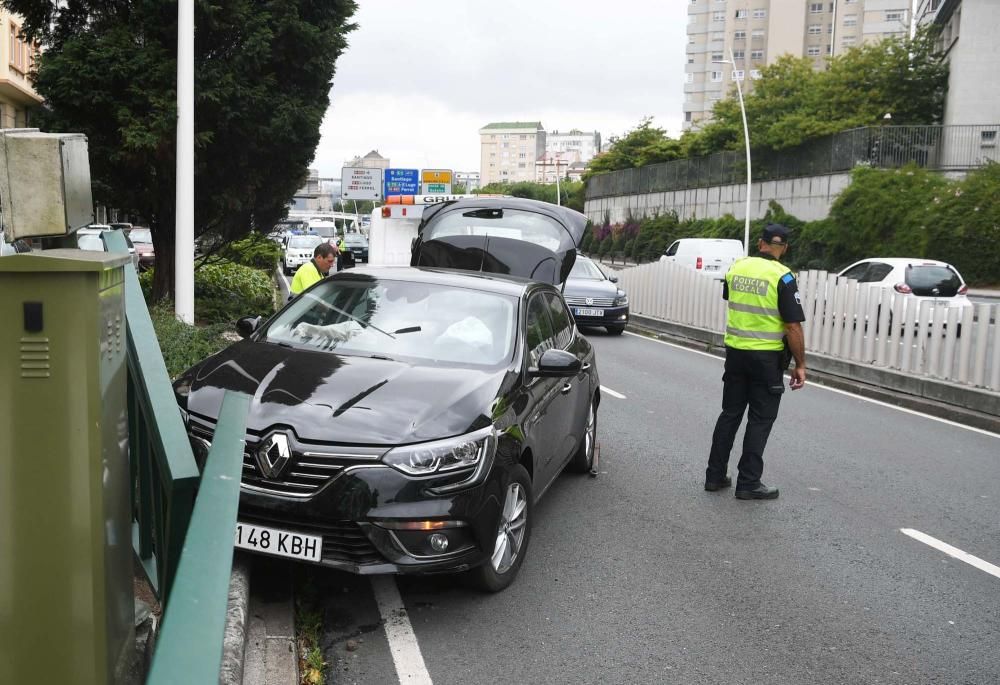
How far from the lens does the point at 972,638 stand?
500 cm

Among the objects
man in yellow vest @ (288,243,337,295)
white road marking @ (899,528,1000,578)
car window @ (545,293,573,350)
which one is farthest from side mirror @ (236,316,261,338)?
white road marking @ (899,528,1000,578)

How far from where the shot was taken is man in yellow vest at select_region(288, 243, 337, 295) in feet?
36.1

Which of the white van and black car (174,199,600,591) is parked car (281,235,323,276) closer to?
the white van

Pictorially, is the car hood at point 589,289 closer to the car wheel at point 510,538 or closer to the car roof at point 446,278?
the car roof at point 446,278

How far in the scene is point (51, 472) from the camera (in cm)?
191

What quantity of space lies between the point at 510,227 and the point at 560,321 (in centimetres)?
647

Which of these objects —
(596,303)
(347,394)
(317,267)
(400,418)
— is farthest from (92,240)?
(596,303)

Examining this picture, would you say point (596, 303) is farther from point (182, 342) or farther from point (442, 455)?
point (442, 455)

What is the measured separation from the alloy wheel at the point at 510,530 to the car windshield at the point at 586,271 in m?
15.6

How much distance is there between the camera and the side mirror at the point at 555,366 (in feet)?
20.1

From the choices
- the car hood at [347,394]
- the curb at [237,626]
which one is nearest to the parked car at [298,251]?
the car hood at [347,394]

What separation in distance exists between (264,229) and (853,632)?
12.5 metres

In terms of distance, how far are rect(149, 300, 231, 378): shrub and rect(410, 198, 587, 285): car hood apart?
11.5ft

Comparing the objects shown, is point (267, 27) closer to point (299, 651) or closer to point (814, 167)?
point (299, 651)
